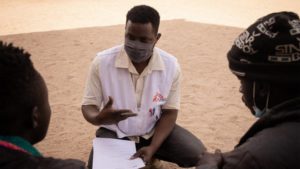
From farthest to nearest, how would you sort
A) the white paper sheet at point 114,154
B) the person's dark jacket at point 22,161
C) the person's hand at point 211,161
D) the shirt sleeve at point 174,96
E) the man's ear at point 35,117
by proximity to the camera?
the shirt sleeve at point 174,96 < the white paper sheet at point 114,154 < the person's hand at point 211,161 < the man's ear at point 35,117 < the person's dark jacket at point 22,161

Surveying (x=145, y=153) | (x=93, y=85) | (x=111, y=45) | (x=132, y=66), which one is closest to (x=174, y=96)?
(x=132, y=66)

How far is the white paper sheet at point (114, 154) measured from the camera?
121 inches

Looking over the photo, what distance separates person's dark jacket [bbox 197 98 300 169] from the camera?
1.67 metres

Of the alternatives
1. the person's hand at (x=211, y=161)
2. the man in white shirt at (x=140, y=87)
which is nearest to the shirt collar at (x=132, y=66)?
the man in white shirt at (x=140, y=87)

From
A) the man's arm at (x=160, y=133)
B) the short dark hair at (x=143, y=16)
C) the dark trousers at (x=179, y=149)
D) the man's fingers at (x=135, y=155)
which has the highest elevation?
the short dark hair at (x=143, y=16)

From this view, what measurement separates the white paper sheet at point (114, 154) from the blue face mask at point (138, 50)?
2.22 ft

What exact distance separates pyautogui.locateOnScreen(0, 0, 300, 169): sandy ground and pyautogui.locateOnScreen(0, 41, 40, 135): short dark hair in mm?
2510

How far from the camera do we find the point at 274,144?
169 centimetres

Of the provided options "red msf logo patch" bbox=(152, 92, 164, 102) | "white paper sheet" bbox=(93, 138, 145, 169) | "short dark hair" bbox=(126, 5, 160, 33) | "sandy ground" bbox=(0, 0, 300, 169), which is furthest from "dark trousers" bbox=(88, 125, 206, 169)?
"short dark hair" bbox=(126, 5, 160, 33)

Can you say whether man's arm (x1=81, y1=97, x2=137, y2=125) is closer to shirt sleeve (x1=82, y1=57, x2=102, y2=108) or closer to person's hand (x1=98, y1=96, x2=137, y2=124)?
person's hand (x1=98, y1=96, x2=137, y2=124)

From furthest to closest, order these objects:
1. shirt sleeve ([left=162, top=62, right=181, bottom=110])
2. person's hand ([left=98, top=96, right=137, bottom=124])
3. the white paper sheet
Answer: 1. shirt sleeve ([left=162, top=62, right=181, bottom=110])
2. the white paper sheet
3. person's hand ([left=98, top=96, right=137, bottom=124])

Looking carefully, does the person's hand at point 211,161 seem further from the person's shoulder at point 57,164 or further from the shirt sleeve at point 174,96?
the shirt sleeve at point 174,96

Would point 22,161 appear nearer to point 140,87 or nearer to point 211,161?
point 211,161

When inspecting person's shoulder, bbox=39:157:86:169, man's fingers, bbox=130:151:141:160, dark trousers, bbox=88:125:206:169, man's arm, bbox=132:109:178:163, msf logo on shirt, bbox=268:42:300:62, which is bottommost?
dark trousers, bbox=88:125:206:169
